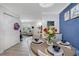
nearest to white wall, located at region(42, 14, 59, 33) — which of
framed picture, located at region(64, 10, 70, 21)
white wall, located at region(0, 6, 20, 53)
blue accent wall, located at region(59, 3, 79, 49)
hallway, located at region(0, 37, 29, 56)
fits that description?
blue accent wall, located at region(59, 3, 79, 49)

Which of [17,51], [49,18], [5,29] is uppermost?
[49,18]

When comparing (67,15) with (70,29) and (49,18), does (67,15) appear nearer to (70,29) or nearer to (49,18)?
(70,29)

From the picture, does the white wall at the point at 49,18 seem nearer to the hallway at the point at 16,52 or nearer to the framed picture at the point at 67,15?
the framed picture at the point at 67,15

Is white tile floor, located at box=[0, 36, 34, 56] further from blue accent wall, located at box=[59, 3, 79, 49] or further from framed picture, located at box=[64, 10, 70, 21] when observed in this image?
framed picture, located at box=[64, 10, 70, 21]

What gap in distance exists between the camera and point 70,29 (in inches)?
97.3

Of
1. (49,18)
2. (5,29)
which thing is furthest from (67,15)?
(5,29)

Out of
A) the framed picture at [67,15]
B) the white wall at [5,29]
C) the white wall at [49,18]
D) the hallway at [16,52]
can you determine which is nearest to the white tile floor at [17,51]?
the hallway at [16,52]

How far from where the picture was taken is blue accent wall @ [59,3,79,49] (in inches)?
90.0

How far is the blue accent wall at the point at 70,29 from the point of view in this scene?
2286mm

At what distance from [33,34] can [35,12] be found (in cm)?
59

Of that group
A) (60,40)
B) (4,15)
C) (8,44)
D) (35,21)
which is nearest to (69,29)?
(60,40)

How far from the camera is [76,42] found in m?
2.28

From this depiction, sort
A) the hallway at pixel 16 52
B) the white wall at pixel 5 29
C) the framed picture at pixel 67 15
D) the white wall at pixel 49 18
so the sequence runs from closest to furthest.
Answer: the white wall at pixel 49 18 < the framed picture at pixel 67 15 < the hallway at pixel 16 52 < the white wall at pixel 5 29

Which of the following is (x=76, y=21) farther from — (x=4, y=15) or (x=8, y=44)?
(x=8, y=44)
